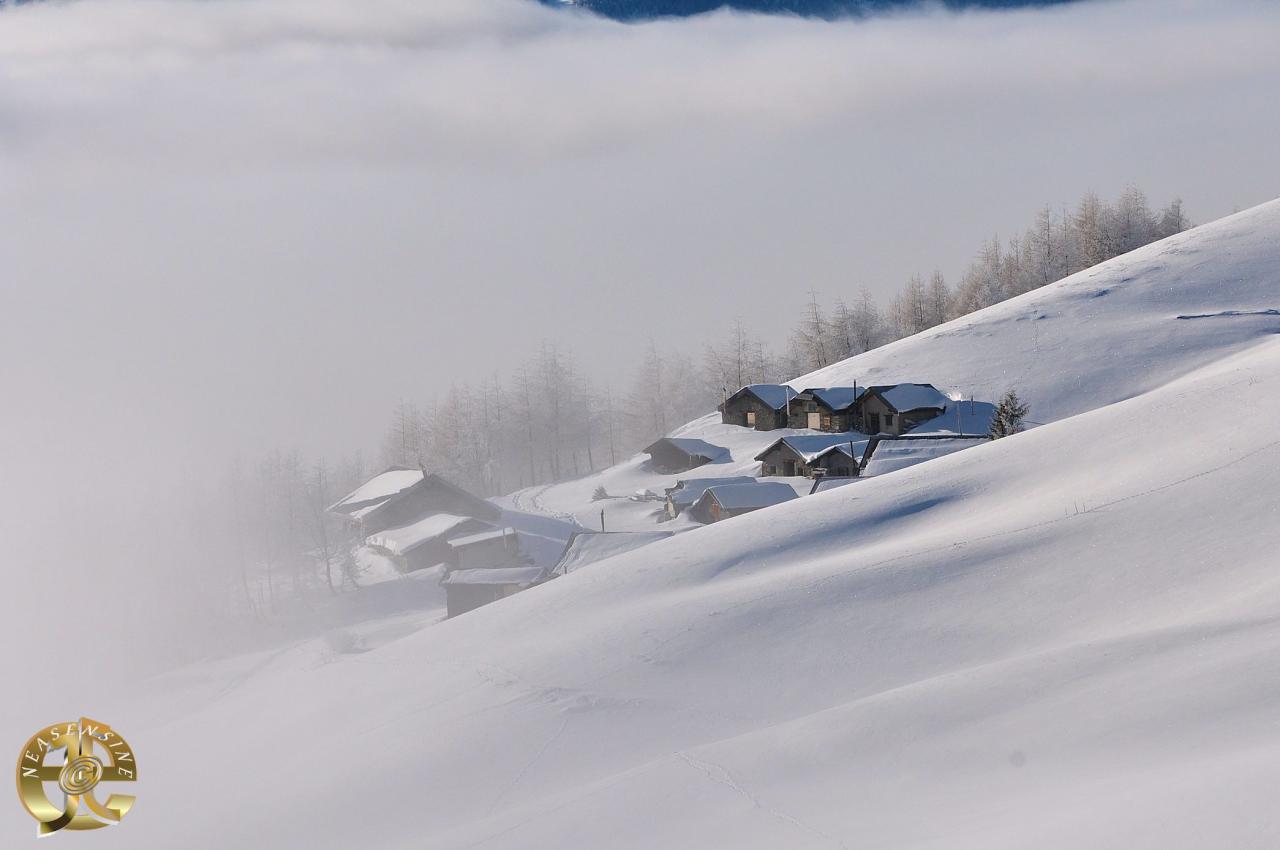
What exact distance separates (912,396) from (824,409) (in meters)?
8.43

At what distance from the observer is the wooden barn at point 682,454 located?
75.5 metres

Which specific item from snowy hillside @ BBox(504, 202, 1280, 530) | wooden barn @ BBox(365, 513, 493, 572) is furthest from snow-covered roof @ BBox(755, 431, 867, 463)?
wooden barn @ BBox(365, 513, 493, 572)

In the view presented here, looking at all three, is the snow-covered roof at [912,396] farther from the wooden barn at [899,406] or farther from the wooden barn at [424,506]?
the wooden barn at [424,506]

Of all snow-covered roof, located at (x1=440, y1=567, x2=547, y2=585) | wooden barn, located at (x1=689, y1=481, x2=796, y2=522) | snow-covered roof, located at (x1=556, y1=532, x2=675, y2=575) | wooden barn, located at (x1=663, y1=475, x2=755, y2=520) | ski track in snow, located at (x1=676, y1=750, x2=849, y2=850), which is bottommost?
wooden barn, located at (x1=663, y1=475, x2=755, y2=520)

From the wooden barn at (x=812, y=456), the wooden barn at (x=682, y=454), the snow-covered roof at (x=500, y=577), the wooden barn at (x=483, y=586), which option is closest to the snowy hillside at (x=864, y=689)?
the snow-covered roof at (x=500, y=577)

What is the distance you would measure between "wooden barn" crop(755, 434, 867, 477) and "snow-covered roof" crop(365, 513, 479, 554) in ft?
75.2

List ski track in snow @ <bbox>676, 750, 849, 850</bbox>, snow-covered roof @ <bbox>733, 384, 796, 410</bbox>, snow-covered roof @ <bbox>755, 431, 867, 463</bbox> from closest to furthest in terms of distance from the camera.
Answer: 1. ski track in snow @ <bbox>676, 750, 849, 850</bbox>
2. snow-covered roof @ <bbox>755, 431, 867, 463</bbox>
3. snow-covered roof @ <bbox>733, 384, 796, 410</bbox>

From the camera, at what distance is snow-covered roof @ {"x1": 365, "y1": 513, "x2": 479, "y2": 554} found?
196 feet

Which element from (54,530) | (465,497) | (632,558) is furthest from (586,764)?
(54,530)

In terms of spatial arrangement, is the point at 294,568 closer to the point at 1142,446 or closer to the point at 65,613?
the point at 65,613

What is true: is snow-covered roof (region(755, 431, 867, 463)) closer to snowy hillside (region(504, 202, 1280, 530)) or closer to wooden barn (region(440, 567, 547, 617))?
snowy hillside (region(504, 202, 1280, 530))

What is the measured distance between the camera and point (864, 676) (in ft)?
46.6

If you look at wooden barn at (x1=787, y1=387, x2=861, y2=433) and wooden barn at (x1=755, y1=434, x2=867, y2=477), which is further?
wooden barn at (x1=787, y1=387, x2=861, y2=433)

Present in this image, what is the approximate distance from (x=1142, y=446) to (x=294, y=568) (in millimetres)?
61008
